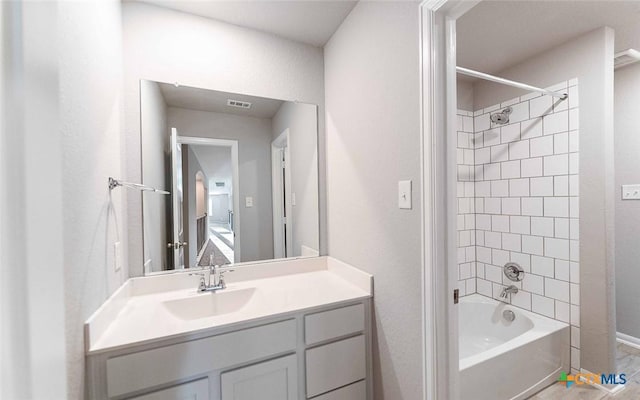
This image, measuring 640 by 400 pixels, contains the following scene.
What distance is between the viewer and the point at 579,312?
1.81 m

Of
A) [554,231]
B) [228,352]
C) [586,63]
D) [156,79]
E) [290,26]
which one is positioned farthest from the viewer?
[554,231]

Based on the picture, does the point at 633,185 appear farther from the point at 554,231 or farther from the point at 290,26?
the point at 290,26

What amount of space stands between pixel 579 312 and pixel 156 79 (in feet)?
9.98

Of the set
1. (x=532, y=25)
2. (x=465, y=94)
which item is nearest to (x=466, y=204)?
(x=465, y=94)

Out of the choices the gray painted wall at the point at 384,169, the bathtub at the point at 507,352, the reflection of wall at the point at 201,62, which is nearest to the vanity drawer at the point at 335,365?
the gray painted wall at the point at 384,169

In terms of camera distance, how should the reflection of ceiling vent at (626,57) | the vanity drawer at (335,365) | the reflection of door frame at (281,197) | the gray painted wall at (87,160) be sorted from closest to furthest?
1. the gray painted wall at (87,160)
2. the vanity drawer at (335,365)
3. the reflection of door frame at (281,197)
4. the reflection of ceiling vent at (626,57)

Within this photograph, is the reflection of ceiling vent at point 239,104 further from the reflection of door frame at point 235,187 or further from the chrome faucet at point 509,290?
the chrome faucet at point 509,290

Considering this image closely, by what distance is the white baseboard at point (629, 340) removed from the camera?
6.97 ft

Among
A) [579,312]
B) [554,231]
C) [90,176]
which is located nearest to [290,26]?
[90,176]

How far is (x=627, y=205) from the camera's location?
215 centimetres

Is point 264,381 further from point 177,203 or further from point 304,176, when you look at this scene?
point 304,176

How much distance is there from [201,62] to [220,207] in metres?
0.87

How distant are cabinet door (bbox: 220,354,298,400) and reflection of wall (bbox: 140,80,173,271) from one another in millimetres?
736

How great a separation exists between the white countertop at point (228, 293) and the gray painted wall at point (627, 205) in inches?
92.9
